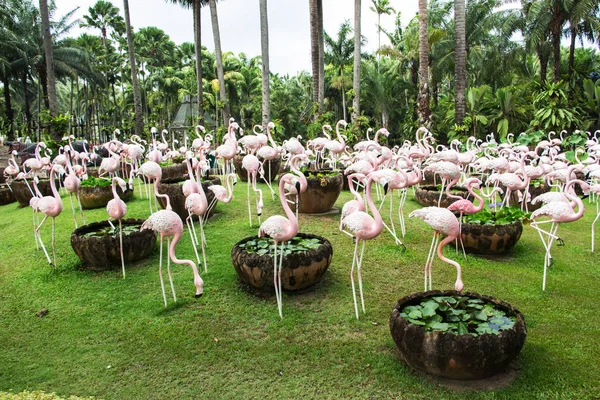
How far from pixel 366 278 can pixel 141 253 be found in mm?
3319

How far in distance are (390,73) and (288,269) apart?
32.0 meters

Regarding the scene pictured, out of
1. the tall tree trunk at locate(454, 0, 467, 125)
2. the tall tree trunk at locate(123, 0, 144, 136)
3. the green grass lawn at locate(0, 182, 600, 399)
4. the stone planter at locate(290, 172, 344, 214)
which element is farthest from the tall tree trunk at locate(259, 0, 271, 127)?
the tall tree trunk at locate(123, 0, 144, 136)

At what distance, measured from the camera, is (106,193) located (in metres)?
10.0

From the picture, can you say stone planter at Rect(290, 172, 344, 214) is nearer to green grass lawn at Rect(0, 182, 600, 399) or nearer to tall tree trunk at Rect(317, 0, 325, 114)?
green grass lawn at Rect(0, 182, 600, 399)

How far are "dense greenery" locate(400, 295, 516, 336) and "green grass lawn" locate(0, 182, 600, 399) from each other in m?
0.42

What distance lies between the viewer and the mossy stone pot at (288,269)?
16.3 ft

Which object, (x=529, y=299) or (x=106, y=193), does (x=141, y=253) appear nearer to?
(x=106, y=193)

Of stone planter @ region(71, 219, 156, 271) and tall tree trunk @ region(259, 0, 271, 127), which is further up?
tall tree trunk @ region(259, 0, 271, 127)

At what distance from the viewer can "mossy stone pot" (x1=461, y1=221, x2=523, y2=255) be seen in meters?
6.24

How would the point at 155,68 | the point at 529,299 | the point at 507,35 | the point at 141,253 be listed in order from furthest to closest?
the point at 155,68
the point at 507,35
the point at 141,253
the point at 529,299

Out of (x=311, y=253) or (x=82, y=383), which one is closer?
(x=82, y=383)

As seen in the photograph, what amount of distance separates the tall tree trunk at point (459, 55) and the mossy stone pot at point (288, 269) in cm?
1311

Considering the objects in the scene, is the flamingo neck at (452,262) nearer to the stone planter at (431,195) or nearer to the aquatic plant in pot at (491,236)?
the aquatic plant in pot at (491,236)

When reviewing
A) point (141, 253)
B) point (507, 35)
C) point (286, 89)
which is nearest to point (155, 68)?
point (286, 89)
